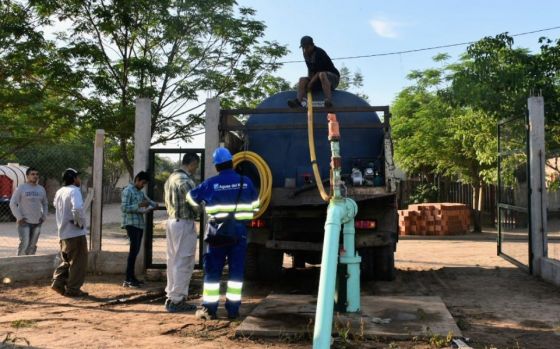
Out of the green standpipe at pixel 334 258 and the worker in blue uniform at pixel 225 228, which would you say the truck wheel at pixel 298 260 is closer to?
the worker in blue uniform at pixel 225 228

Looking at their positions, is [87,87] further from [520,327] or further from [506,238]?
[520,327]

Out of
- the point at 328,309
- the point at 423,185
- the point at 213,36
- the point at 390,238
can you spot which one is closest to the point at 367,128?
the point at 390,238

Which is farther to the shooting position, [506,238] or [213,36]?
Result: [213,36]

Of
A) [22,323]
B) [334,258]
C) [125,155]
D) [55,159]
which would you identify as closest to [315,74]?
[334,258]

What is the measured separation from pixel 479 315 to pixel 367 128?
9.59 feet

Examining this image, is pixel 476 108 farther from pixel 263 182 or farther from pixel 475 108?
pixel 263 182

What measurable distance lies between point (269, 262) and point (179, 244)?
194 cm

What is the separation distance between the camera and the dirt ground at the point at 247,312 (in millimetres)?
4766

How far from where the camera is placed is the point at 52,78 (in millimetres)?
12023

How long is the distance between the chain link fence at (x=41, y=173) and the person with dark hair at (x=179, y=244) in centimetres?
704

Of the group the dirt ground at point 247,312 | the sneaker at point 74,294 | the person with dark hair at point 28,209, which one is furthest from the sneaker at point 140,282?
the person with dark hair at point 28,209

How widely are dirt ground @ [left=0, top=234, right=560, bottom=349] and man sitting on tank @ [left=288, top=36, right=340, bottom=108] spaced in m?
2.76

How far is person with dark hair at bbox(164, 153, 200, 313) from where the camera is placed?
6.14 meters

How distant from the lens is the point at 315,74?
7969 mm
